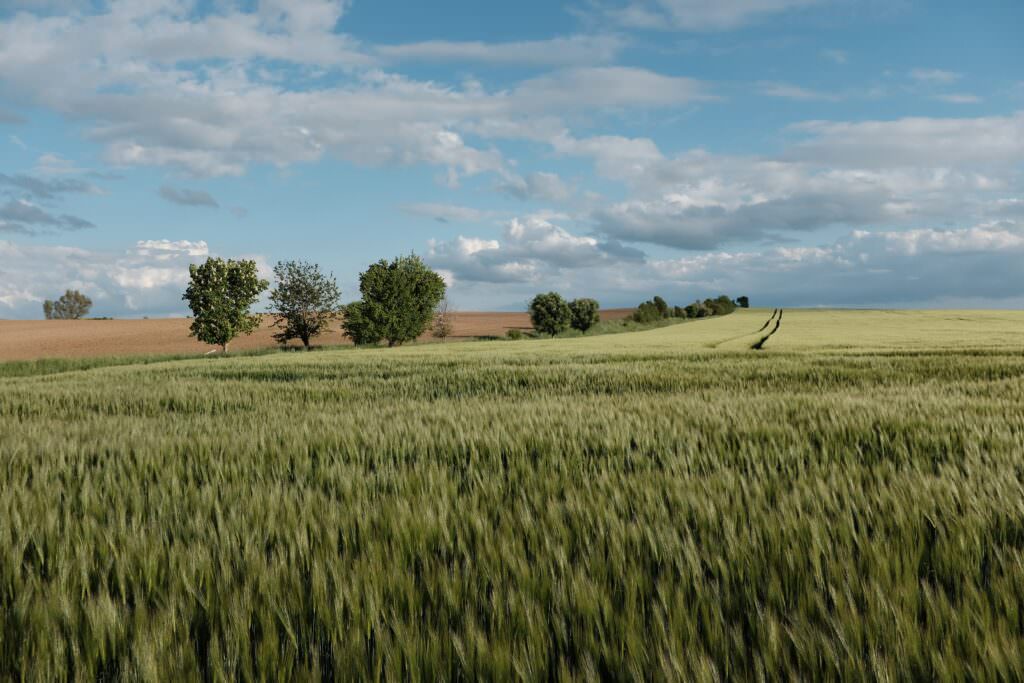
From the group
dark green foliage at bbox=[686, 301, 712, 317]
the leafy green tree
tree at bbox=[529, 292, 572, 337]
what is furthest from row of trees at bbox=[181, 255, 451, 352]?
dark green foliage at bbox=[686, 301, 712, 317]

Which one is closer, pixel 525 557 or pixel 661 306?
pixel 525 557

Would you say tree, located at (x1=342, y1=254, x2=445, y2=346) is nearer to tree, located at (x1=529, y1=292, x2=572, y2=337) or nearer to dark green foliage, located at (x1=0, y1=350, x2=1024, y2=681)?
tree, located at (x1=529, y1=292, x2=572, y2=337)

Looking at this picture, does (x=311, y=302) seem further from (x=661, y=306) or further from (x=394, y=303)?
(x=661, y=306)

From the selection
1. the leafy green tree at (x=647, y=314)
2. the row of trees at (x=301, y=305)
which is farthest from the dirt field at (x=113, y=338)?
the leafy green tree at (x=647, y=314)

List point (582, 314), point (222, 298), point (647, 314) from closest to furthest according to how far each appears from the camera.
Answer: point (222, 298) → point (582, 314) → point (647, 314)

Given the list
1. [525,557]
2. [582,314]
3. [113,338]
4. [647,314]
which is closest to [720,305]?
[647,314]

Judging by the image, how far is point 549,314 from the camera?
275ft

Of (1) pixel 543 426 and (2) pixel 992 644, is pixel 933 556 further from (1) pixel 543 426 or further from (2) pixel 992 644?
(1) pixel 543 426

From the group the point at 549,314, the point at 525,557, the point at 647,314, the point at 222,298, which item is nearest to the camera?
the point at 525,557

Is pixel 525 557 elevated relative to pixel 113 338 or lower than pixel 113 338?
lower

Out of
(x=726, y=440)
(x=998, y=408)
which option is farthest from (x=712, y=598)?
(x=998, y=408)

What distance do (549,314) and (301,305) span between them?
108 ft

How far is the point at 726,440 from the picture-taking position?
15.3 ft

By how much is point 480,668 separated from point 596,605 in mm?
381
